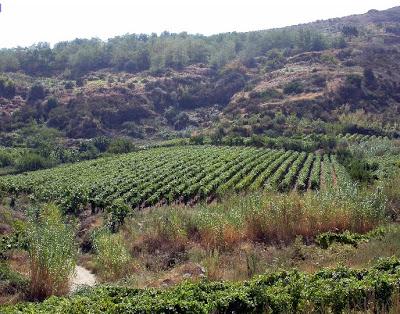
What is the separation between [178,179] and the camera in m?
37.7

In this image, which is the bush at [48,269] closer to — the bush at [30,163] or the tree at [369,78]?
the bush at [30,163]

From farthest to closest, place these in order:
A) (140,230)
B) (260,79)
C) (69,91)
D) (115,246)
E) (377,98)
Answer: (260,79) → (69,91) → (377,98) → (140,230) → (115,246)

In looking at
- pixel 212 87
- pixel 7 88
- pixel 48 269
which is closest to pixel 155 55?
pixel 212 87

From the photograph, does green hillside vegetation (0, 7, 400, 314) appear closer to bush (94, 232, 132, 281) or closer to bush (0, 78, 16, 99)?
bush (94, 232, 132, 281)

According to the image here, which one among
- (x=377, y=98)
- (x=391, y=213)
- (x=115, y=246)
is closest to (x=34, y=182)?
(x=115, y=246)

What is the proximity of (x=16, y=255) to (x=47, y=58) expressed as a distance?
414 feet

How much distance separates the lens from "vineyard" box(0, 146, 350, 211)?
3397 cm

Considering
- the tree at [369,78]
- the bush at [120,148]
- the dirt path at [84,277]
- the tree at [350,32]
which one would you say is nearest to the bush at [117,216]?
the dirt path at [84,277]

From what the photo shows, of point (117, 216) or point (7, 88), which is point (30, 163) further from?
point (7, 88)

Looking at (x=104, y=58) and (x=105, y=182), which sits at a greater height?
(x=104, y=58)

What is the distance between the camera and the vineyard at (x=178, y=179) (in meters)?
34.0

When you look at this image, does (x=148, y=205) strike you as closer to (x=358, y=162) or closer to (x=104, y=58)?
(x=358, y=162)

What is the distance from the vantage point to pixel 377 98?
9356 cm

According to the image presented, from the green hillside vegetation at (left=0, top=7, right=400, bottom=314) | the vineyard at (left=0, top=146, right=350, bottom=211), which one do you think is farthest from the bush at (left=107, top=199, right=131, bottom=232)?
the vineyard at (left=0, top=146, right=350, bottom=211)
